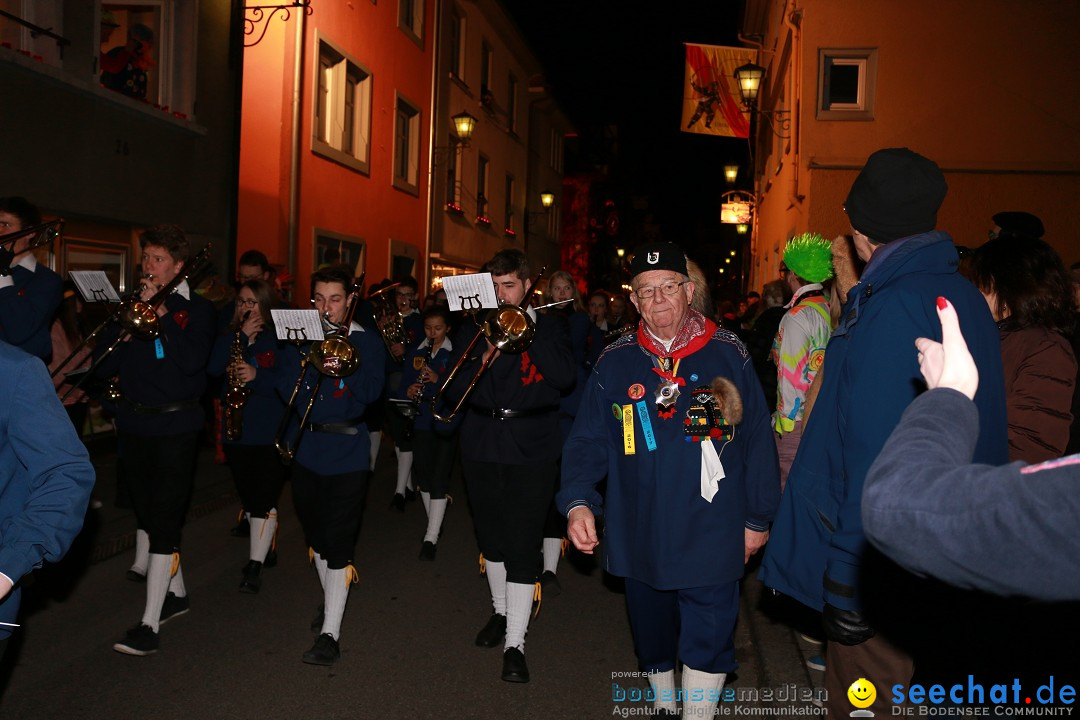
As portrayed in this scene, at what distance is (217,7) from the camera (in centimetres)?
1237

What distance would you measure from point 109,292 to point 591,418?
12.0 feet

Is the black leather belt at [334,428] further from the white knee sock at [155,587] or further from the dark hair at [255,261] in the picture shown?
the dark hair at [255,261]

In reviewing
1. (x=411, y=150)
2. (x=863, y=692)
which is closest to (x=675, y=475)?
(x=863, y=692)

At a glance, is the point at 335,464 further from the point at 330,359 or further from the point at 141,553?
the point at 141,553

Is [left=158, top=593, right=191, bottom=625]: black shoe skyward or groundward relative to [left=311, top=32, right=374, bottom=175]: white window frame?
groundward

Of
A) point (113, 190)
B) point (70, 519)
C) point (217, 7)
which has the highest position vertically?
point (217, 7)

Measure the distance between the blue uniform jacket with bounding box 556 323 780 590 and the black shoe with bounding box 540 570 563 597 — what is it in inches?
100

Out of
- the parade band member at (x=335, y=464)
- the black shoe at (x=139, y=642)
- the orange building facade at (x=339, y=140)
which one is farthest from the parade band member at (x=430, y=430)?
the orange building facade at (x=339, y=140)

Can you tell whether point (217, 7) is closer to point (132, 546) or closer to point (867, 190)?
point (132, 546)

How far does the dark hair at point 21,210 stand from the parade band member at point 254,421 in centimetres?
137

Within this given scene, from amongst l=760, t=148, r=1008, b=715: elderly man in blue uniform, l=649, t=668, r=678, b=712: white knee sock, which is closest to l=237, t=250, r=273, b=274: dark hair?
l=649, t=668, r=678, b=712: white knee sock

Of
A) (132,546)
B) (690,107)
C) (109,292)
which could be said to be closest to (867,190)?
(109,292)

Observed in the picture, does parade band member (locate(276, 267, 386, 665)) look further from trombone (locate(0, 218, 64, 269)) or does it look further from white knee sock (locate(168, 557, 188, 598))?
trombone (locate(0, 218, 64, 269))

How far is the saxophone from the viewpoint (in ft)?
20.5
